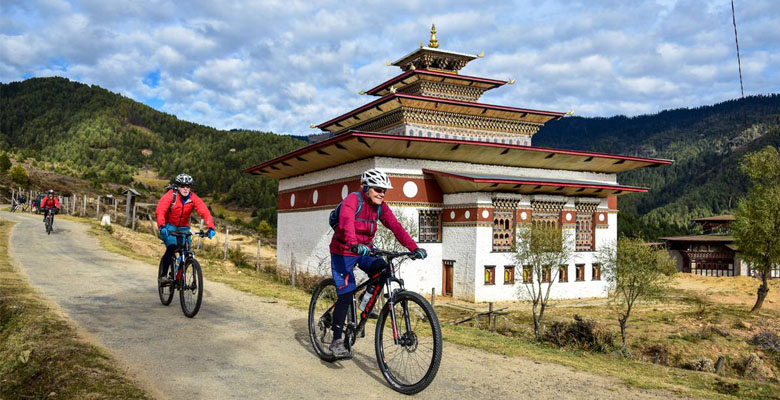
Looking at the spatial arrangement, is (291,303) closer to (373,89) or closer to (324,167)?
(324,167)

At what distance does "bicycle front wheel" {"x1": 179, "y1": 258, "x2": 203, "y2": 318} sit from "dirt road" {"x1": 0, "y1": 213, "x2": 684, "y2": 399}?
0.26 m

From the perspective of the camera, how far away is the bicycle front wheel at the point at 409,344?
555 cm

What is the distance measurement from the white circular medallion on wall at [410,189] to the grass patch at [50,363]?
673 inches

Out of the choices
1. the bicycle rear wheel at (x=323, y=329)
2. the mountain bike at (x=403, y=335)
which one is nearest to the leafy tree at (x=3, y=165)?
the bicycle rear wheel at (x=323, y=329)

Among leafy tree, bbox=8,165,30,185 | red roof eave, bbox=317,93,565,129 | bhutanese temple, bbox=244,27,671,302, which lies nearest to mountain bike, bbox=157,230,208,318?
bhutanese temple, bbox=244,27,671,302

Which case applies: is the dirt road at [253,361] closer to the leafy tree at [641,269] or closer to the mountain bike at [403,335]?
the mountain bike at [403,335]

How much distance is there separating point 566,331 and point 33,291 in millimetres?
11997

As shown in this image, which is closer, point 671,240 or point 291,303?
point 291,303

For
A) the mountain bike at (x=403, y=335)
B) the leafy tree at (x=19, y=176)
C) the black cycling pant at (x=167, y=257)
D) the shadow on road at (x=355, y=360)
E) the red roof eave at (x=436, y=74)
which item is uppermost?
the red roof eave at (x=436, y=74)

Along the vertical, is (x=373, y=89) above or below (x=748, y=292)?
above

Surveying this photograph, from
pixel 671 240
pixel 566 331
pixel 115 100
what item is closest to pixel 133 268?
pixel 566 331

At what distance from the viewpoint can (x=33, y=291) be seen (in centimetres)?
1113

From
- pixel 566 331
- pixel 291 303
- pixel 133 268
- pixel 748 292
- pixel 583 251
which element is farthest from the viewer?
pixel 748 292

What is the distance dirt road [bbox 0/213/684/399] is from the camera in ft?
19.4
